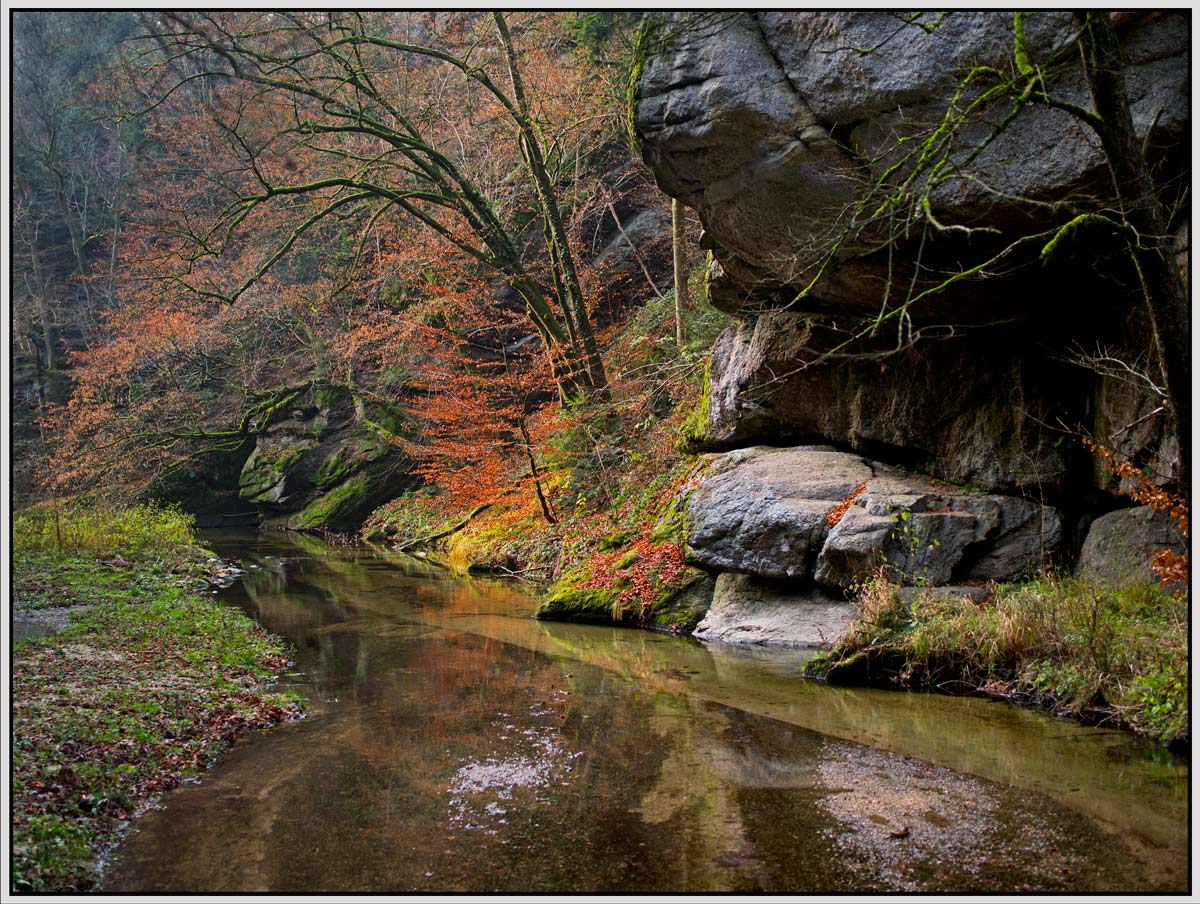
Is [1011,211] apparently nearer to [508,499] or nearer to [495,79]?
[508,499]

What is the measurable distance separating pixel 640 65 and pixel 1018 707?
7.44 m

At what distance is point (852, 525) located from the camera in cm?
936

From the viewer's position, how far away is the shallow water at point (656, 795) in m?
4.15

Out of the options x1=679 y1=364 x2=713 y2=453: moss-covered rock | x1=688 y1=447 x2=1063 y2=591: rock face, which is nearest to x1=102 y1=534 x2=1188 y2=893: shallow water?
x1=688 y1=447 x2=1063 y2=591: rock face

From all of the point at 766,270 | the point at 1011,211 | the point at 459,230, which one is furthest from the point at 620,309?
the point at 1011,211

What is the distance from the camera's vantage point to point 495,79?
2312 cm

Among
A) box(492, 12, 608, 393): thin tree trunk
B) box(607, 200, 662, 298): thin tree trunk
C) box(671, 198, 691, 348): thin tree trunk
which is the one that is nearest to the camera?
box(671, 198, 691, 348): thin tree trunk

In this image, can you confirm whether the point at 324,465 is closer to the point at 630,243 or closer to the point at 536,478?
the point at 630,243

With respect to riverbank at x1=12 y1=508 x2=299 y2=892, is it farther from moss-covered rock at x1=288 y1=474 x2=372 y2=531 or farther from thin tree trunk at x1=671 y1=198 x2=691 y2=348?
moss-covered rock at x1=288 y1=474 x2=372 y2=531

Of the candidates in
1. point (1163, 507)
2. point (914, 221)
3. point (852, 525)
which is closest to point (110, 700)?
→ point (914, 221)

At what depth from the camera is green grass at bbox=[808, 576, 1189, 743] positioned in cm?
604

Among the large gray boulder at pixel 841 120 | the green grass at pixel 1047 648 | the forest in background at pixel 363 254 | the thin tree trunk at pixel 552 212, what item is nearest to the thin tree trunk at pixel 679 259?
the forest in background at pixel 363 254

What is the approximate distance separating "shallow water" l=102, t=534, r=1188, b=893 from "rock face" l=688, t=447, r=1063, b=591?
1.72 m

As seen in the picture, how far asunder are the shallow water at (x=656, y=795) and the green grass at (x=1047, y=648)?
32 cm
